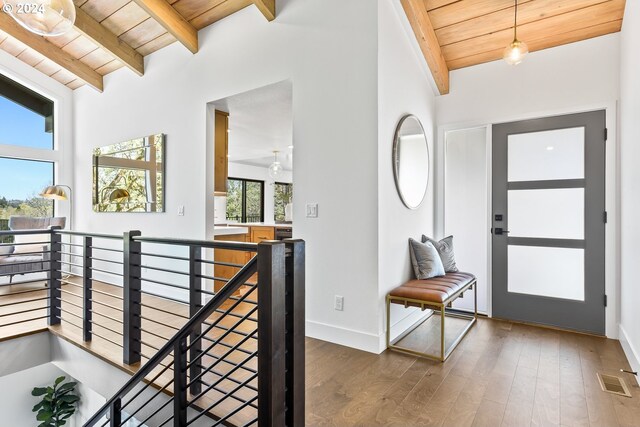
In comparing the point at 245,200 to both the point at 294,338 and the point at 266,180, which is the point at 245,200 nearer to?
the point at 266,180

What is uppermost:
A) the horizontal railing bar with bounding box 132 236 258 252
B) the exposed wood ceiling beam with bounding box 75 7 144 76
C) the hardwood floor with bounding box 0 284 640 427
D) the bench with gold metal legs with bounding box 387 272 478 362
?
the exposed wood ceiling beam with bounding box 75 7 144 76

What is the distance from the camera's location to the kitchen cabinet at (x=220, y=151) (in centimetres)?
398

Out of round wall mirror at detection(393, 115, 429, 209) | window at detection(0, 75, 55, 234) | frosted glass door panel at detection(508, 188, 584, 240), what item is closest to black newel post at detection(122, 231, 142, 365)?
round wall mirror at detection(393, 115, 429, 209)

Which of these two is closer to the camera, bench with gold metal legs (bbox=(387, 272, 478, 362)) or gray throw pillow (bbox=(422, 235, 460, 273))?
bench with gold metal legs (bbox=(387, 272, 478, 362))

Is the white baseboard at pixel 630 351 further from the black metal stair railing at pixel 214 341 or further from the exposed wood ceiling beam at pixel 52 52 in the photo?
the exposed wood ceiling beam at pixel 52 52

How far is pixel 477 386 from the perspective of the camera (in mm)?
2164

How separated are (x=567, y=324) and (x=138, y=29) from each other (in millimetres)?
5477

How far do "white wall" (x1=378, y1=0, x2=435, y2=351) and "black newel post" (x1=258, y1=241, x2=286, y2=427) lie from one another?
1.55m

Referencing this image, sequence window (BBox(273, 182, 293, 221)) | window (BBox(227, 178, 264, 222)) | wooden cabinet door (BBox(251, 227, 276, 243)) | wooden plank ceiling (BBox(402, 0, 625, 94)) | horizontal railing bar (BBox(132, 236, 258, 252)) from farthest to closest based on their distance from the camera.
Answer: window (BBox(273, 182, 293, 221))
window (BBox(227, 178, 264, 222))
wooden cabinet door (BBox(251, 227, 276, 243))
wooden plank ceiling (BBox(402, 0, 625, 94))
horizontal railing bar (BBox(132, 236, 258, 252))

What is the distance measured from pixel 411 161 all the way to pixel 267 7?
195cm

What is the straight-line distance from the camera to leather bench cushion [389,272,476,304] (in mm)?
2633

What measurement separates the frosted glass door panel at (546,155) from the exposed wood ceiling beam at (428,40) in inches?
38.0

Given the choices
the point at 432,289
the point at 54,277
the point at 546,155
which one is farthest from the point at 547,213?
the point at 54,277

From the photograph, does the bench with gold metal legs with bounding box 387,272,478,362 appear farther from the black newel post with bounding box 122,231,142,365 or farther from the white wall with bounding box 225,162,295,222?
the white wall with bounding box 225,162,295,222
